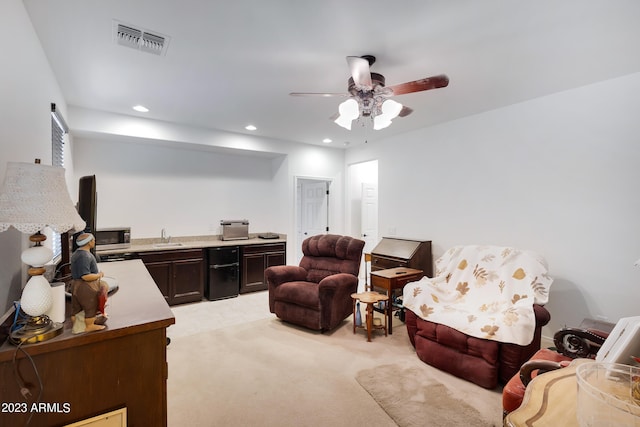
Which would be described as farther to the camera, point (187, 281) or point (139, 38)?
point (187, 281)

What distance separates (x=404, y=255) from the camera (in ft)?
13.1

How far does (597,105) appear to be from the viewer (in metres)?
2.79

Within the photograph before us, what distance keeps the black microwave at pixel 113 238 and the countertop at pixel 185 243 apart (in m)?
0.07

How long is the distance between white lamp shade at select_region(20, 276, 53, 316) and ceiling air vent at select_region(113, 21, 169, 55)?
70.3 inches

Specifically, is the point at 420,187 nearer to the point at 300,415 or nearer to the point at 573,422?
the point at 300,415

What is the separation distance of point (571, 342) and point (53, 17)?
402cm

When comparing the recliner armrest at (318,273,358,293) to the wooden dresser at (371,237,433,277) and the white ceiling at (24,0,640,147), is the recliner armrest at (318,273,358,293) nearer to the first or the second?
the wooden dresser at (371,237,433,277)

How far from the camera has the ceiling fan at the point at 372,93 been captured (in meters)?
2.06

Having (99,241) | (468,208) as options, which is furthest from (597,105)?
(99,241)

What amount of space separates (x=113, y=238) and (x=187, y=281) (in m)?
1.12

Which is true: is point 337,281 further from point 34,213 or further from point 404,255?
point 34,213

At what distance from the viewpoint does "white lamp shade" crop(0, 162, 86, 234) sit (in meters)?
0.96

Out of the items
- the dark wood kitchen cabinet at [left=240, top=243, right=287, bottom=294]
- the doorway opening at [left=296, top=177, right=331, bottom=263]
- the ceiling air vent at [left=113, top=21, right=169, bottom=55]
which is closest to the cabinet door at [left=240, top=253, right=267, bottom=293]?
the dark wood kitchen cabinet at [left=240, top=243, right=287, bottom=294]

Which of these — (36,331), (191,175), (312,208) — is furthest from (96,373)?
(312,208)
